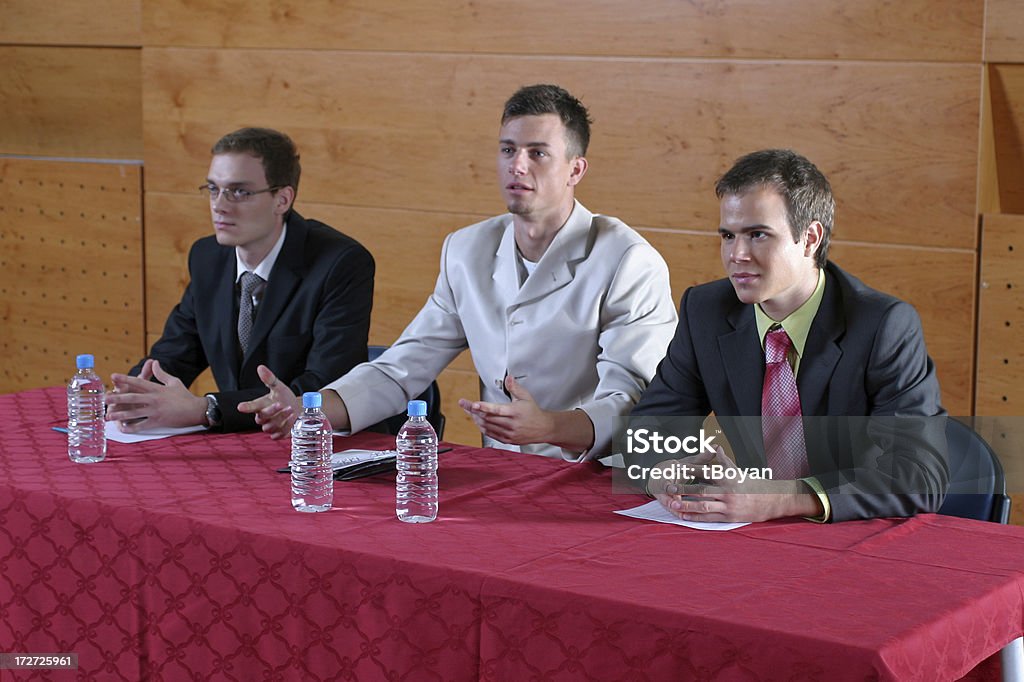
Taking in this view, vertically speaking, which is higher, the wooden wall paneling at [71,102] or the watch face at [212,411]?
the wooden wall paneling at [71,102]

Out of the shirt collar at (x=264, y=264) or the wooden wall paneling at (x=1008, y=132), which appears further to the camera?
the wooden wall paneling at (x=1008, y=132)

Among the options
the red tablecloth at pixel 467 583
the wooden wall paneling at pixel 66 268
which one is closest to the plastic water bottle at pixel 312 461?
the red tablecloth at pixel 467 583

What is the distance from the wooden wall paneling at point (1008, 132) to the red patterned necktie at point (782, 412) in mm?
1851

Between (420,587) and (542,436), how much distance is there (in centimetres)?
71

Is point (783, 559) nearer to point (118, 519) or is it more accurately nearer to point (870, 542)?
point (870, 542)

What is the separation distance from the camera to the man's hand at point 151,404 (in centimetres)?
270

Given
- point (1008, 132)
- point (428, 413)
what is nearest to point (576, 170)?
point (428, 413)

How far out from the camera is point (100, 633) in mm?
2160

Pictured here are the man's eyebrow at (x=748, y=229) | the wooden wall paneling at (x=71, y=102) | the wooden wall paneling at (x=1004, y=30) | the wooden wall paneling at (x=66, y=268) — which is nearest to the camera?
the man's eyebrow at (x=748, y=229)

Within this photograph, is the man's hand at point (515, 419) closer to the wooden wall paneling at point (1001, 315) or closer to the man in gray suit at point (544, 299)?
the man in gray suit at point (544, 299)

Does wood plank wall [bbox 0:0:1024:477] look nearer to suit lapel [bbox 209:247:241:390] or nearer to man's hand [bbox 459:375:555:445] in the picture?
suit lapel [bbox 209:247:241:390]

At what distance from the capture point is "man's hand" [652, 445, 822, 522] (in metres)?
2.06

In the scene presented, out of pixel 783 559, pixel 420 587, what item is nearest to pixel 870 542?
pixel 783 559

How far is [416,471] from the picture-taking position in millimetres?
2273
